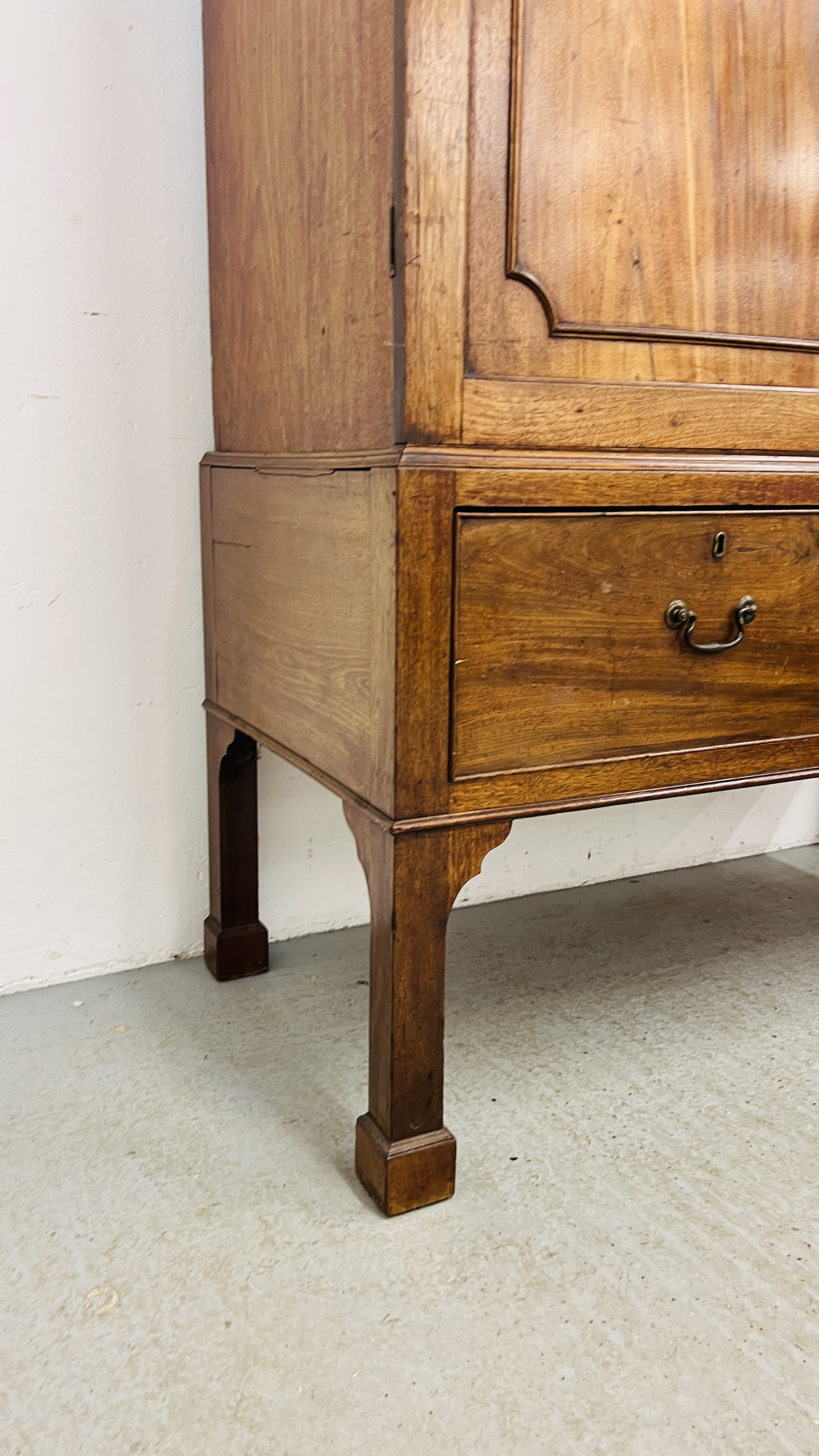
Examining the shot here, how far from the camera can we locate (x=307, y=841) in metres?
1.62

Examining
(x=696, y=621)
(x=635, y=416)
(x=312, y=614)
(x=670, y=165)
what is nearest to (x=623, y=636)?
(x=696, y=621)

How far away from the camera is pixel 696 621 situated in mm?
1074

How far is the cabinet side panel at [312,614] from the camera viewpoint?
3.16 feet

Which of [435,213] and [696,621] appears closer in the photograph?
[435,213]

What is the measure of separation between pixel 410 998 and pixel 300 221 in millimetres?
770

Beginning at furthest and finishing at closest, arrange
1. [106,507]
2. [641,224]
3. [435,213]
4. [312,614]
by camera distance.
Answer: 1. [106,507]
2. [312,614]
3. [641,224]
4. [435,213]

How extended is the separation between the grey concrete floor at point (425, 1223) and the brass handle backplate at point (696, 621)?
0.52m

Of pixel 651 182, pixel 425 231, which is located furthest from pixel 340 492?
pixel 651 182

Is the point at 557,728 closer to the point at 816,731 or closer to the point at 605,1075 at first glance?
the point at 816,731

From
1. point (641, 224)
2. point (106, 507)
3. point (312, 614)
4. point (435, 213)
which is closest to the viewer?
point (435, 213)

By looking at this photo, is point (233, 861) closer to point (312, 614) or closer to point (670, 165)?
point (312, 614)

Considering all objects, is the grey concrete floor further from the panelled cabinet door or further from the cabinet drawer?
the panelled cabinet door

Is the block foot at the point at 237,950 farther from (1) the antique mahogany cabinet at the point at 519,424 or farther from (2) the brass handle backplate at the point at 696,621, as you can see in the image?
(2) the brass handle backplate at the point at 696,621

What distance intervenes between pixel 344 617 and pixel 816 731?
0.54 m
